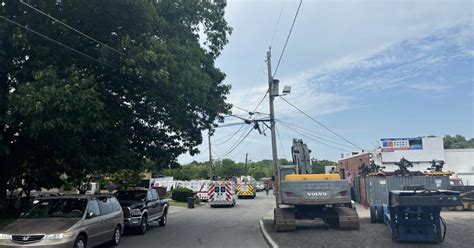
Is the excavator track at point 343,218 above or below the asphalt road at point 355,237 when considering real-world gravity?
above

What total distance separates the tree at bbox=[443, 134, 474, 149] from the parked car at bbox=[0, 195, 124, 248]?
3429 inches

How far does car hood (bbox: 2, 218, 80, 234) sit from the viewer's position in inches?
415

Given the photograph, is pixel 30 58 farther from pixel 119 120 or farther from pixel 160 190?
pixel 160 190

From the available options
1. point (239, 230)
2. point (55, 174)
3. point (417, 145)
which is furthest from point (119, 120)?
point (417, 145)

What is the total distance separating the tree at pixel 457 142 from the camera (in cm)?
8839

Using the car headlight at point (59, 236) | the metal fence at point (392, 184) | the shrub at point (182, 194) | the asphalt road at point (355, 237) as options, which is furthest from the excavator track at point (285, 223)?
the shrub at point (182, 194)

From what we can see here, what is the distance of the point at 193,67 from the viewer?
15.5 metres

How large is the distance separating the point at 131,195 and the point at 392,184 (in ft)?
52.9

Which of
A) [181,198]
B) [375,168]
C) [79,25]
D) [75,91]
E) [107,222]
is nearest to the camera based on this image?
[75,91]

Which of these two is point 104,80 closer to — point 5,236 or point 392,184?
point 5,236

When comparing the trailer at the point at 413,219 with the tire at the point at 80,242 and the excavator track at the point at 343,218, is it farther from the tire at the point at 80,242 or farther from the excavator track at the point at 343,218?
the tire at the point at 80,242

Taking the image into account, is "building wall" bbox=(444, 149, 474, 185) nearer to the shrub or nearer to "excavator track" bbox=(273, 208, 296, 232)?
the shrub

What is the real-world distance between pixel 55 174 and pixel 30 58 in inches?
540

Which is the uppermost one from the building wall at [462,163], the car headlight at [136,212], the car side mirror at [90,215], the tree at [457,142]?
the tree at [457,142]
